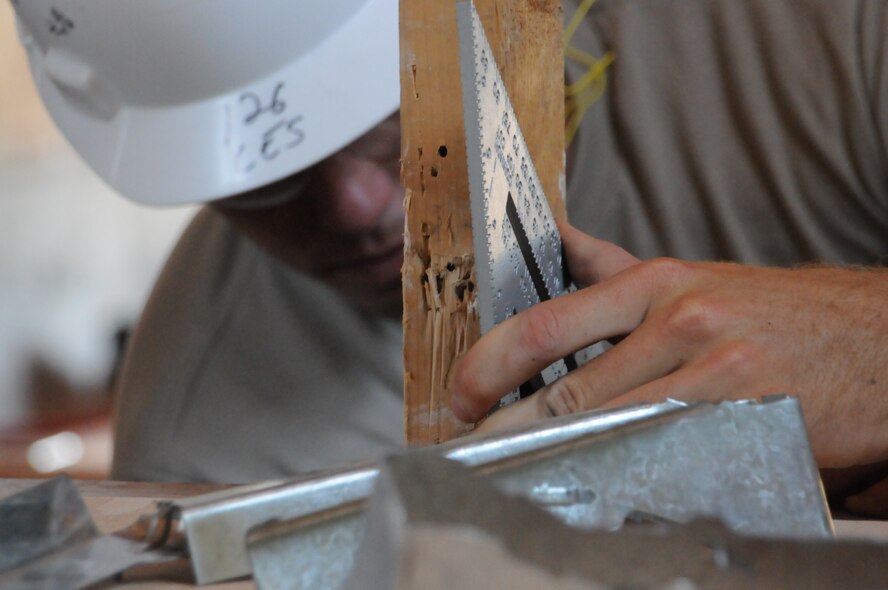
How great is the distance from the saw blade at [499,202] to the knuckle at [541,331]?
2 centimetres

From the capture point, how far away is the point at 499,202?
0.66 m

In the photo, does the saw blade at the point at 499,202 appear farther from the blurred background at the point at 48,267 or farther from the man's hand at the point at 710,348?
the blurred background at the point at 48,267

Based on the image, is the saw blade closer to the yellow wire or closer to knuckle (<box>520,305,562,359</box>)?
knuckle (<box>520,305,562,359</box>)

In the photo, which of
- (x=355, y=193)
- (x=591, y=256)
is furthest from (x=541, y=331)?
(x=355, y=193)

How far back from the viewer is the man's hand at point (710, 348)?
708mm

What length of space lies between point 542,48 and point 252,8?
44 cm

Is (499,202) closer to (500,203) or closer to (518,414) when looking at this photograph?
(500,203)

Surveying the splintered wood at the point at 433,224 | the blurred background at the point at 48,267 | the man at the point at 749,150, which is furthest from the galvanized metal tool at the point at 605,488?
the blurred background at the point at 48,267

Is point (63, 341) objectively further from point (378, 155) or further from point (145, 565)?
point (145, 565)

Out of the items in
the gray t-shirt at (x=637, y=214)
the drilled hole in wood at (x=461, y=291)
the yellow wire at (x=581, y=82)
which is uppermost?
the yellow wire at (x=581, y=82)

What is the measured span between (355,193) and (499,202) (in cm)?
75

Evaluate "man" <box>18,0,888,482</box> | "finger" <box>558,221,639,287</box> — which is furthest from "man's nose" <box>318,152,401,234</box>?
"finger" <box>558,221,639,287</box>

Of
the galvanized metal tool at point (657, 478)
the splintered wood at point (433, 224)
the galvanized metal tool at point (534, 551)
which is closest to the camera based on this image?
the galvanized metal tool at point (534, 551)

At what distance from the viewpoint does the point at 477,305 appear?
0.73 meters
